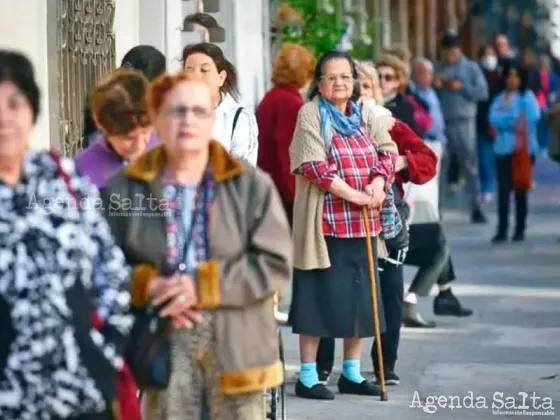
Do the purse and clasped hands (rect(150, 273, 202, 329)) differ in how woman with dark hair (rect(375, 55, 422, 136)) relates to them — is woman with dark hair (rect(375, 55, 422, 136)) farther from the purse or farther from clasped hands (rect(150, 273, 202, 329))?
the purse

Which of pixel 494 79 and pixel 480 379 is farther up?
pixel 494 79

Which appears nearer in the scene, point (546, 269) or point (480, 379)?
point (480, 379)

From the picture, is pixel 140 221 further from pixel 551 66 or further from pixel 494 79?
pixel 551 66

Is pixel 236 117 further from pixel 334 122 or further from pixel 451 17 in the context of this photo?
pixel 451 17

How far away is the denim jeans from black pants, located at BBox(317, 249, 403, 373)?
13.5 m

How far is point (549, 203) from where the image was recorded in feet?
85.8

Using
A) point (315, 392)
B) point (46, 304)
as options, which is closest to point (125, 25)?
point (315, 392)

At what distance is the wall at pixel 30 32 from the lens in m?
9.95

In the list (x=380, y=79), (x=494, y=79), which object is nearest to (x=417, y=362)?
(x=380, y=79)

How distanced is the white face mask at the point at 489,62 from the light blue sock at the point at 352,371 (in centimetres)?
1492

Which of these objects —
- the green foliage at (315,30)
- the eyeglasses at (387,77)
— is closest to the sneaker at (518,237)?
the green foliage at (315,30)

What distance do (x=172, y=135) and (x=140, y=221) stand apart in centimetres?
29

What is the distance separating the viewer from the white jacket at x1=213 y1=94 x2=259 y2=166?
9.33 metres

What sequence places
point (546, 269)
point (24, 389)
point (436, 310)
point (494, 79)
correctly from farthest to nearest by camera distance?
point (494, 79)
point (546, 269)
point (436, 310)
point (24, 389)
